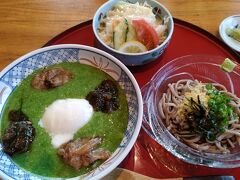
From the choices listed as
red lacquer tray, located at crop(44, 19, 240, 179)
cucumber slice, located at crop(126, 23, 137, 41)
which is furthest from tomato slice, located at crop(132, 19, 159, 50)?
red lacquer tray, located at crop(44, 19, 240, 179)

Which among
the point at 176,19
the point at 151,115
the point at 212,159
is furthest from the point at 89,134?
the point at 176,19

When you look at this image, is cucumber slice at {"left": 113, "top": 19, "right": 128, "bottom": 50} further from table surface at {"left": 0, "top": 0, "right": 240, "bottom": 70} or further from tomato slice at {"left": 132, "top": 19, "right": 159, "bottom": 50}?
table surface at {"left": 0, "top": 0, "right": 240, "bottom": 70}

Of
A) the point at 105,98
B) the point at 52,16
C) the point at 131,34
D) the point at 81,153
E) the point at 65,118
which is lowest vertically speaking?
the point at 81,153

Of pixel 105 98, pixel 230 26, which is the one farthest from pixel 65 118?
pixel 230 26

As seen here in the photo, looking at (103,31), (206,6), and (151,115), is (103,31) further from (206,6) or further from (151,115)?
(206,6)

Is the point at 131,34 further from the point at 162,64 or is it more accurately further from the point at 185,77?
the point at 185,77

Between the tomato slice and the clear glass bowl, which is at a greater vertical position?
the tomato slice
